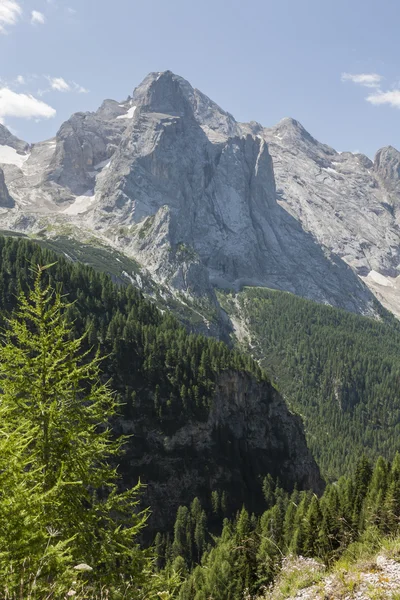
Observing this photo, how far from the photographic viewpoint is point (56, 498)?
42.5 ft

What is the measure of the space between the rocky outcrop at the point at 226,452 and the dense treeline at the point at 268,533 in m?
6.36

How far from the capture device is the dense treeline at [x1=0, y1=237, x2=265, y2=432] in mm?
111763

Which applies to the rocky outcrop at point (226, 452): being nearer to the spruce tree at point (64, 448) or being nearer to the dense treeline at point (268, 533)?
the dense treeline at point (268, 533)

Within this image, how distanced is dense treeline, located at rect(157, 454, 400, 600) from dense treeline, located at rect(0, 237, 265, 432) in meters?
26.8

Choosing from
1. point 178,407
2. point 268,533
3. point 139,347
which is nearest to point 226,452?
point 178,407

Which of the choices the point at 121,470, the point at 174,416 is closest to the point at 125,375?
the point at 174,416

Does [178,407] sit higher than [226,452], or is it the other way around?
[178,407]

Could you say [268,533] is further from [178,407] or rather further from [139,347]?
[139,347]

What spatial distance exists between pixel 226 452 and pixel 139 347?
36093 mm

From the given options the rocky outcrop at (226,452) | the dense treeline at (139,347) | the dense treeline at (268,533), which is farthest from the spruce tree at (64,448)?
the dense treeline at (139,347)

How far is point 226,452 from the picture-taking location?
11525 centimetres

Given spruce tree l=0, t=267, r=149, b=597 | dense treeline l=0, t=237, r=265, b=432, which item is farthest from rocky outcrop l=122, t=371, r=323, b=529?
spruce tree l=0, t=267, r=149, b=597

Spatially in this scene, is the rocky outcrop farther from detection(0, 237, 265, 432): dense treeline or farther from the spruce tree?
the spruce tree

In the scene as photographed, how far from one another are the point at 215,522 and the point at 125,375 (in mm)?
40411
